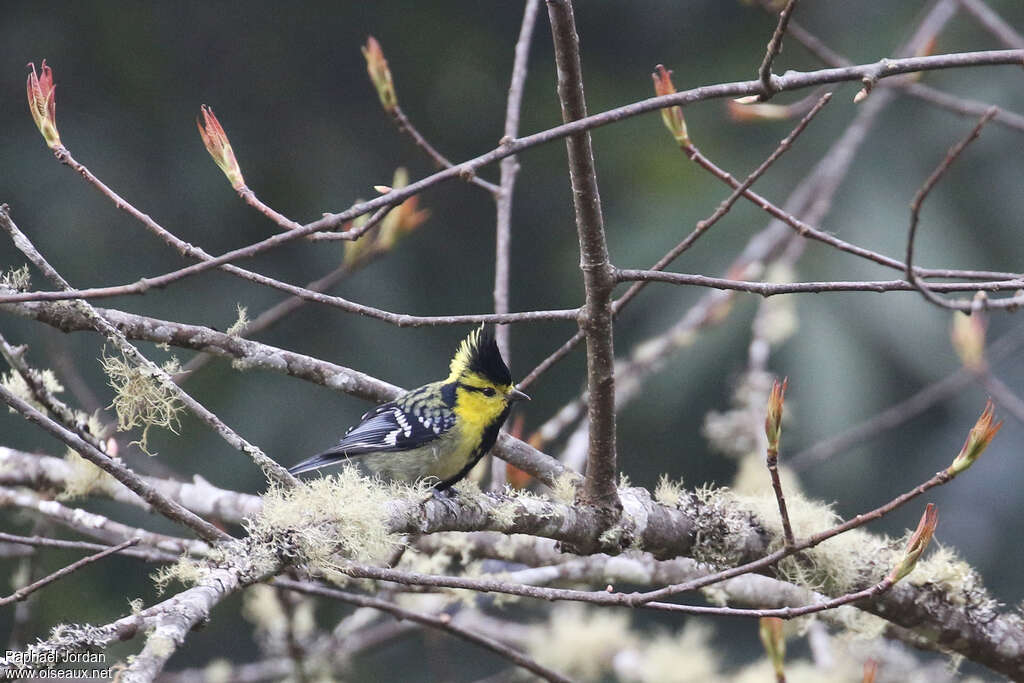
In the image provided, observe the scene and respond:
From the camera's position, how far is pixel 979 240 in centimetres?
909

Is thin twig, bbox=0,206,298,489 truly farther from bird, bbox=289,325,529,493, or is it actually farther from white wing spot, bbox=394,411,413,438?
white wing spot, bbox=394,411,413,438

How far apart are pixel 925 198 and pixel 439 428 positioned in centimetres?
152

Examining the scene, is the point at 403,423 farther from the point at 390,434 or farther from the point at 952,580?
the point at 952,580

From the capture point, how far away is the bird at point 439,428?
302 centimetres

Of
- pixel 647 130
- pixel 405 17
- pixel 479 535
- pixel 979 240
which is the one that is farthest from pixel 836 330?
pixel 479 535

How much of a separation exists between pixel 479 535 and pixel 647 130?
741cm

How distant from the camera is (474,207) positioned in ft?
34.2

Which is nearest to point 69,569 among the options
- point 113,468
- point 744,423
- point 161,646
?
point 113,468

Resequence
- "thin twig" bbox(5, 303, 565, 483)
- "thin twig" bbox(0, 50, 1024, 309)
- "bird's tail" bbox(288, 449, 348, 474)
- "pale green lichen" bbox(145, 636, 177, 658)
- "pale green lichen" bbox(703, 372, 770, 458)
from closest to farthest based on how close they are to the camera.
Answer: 1. "pale green lichen" bbox(145, 636, 177, 658)
2. "thin twig" bbox(0, 50, 1024, 309)
3. "thin twig" bbox(5, 303, 565, 483)
4. "bird's tail" bbox(288, 449, 348, 474)
5. "pale green lichen" bbox(703, 372, 770, 458)

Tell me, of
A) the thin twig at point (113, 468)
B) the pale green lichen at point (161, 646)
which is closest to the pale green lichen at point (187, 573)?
the thin twig at point (113, 468)

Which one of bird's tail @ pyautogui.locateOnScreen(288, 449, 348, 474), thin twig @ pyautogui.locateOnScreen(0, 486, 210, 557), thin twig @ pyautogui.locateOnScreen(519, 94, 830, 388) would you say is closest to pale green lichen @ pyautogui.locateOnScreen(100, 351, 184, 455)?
thin twig @ pyautogui.locateOnScreen(0, 486, 210, 557)

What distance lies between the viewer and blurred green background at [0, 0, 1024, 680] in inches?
347

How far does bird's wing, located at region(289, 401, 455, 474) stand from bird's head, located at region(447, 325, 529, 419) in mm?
108

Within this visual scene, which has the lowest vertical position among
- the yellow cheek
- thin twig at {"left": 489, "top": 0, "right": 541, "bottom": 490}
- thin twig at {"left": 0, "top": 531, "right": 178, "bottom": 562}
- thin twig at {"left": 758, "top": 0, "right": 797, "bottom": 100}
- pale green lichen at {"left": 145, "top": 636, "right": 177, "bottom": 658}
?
pale green lichen at {"left": 145, "top": 636, "right": 177, "bottom": 658}
